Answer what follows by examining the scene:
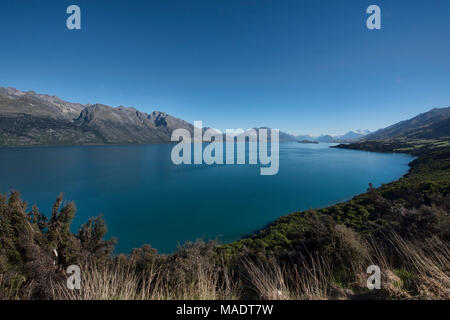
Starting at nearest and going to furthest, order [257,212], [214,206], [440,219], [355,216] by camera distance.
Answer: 1. [440,219]
2. [355,216]
3. [257,212]
4. [214,206]

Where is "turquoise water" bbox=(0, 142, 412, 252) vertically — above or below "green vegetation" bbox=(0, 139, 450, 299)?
below

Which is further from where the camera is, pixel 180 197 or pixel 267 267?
pixel 180 197

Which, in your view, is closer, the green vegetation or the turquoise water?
the green vegetation

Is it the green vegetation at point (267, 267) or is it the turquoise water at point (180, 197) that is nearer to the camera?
the green vegetation at point (267, 267)

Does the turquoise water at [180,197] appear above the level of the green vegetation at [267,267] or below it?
below

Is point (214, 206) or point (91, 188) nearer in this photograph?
point (214, 206)

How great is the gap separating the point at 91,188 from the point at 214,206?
116 feet

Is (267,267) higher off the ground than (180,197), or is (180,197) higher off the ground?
(267,267)
